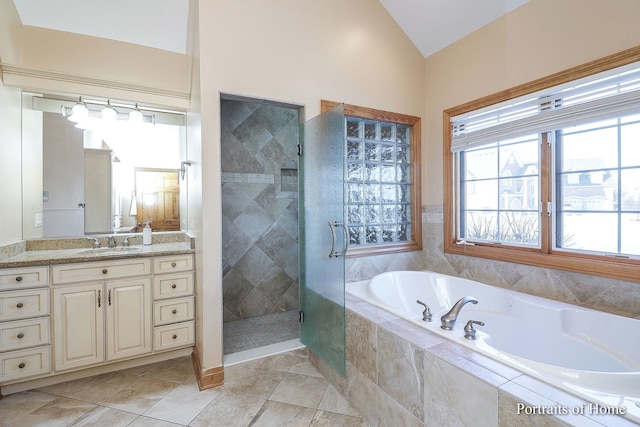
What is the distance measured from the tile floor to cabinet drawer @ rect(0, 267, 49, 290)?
77cm

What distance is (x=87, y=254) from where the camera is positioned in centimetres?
218

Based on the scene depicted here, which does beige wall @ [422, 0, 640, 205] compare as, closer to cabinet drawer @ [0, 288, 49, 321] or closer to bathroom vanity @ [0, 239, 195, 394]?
bathroom vanity @ [0, 239, 195, 394]

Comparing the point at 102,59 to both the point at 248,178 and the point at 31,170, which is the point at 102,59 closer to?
the point at 31,170

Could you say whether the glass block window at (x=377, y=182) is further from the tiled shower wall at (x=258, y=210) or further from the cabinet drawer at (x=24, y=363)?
the cabinet drawer at (x=24, y=363)

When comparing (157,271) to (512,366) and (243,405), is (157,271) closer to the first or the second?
(243,405)

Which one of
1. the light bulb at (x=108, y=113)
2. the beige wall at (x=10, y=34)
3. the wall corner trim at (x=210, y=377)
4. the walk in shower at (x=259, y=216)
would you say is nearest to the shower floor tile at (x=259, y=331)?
the walk in shower at (x=259, y=216)

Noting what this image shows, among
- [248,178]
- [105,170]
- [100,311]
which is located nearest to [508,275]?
[248,178]

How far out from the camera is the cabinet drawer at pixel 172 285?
2.30 metres

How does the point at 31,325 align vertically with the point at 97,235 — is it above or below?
below

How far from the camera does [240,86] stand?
7.02 feet

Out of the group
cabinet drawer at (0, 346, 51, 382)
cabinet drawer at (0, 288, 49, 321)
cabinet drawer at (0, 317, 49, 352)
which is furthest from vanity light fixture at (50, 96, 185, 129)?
cabinet drawer at (0, 346, 51, 382)

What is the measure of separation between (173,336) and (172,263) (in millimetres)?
597

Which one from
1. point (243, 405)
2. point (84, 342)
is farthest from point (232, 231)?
point (243, 405)

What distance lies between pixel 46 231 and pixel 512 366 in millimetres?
3355
